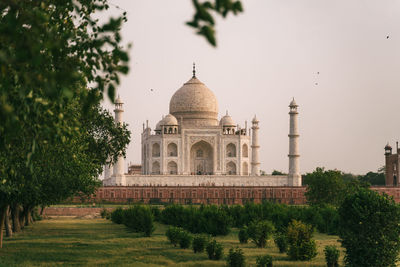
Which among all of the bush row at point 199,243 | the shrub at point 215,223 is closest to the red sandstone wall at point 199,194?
the shrub at point 215,223

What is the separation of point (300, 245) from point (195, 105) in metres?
Answer: 44.2

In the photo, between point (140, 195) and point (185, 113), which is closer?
point (140, 195)

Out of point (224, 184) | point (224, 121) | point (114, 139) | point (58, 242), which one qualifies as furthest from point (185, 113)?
point (58, 242)

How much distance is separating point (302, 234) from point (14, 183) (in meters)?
7.63

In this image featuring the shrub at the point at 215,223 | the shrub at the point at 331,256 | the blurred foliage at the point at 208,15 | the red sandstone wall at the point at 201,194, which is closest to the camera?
the blurred foliage at the point at 208,15

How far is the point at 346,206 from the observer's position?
12.0m

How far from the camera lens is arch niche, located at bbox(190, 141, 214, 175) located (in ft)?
185

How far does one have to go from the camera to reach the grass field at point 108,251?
1382cm

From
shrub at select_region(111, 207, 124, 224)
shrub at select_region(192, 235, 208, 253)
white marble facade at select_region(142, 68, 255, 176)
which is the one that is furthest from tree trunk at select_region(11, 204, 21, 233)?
white marble facade at select_region(142, 68, 255, 176)

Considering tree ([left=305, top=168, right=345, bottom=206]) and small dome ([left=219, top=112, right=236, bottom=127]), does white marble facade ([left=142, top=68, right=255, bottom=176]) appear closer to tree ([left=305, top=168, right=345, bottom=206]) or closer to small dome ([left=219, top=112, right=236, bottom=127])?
small dome ([left=219, top=112, right=236, bottom=127])

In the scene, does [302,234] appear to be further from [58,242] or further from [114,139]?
[114,139]

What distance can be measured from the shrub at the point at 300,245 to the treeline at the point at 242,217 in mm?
5416

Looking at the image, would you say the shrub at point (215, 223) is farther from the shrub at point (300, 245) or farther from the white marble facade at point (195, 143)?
the white marble facade at point (195, 143)

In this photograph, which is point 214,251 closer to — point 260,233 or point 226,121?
point 260,233
